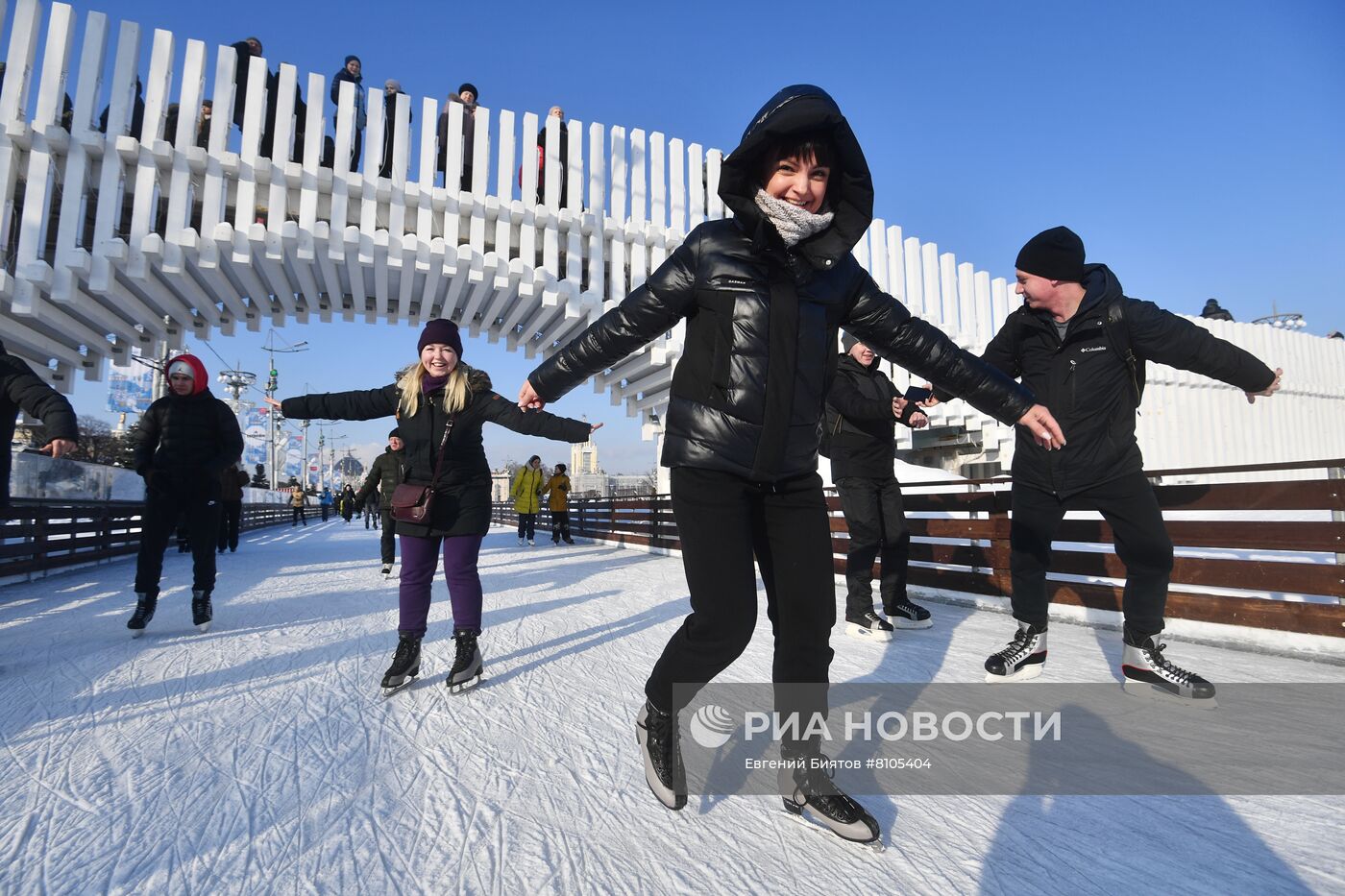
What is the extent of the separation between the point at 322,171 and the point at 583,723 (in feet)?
33.7

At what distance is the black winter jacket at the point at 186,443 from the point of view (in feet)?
12.3

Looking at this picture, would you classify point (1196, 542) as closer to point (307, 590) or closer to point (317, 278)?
point (307, 590)

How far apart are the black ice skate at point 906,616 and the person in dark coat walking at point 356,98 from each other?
1026 cm

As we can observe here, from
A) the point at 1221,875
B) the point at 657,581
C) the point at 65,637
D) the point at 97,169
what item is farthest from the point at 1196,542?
the point at 97,169

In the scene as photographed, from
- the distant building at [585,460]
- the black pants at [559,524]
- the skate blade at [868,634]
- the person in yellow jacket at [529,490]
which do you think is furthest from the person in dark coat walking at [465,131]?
the distant building at [585,460]

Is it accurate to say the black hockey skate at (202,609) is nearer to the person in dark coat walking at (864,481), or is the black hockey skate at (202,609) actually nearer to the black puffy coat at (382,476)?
the black puffy coat at (382,476)

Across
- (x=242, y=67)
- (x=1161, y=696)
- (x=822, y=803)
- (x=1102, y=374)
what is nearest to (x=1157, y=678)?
(x=1161, y=696)

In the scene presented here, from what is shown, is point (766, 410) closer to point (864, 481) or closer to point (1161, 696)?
point (1161, 696)

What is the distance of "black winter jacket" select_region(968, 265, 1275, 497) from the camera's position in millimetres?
2391

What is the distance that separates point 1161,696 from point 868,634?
1416 mm

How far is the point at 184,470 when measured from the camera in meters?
3.78

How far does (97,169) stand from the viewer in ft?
28.4

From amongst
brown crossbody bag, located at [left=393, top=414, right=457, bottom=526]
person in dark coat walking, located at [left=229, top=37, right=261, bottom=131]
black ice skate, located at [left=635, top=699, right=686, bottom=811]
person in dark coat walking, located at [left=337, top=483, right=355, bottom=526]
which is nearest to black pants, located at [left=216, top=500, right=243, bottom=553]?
person in dark coat walking, located at [left=337, top=483, right=355, bottom=526]

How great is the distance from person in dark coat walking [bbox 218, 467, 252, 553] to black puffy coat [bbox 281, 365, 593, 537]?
773 centimetres
